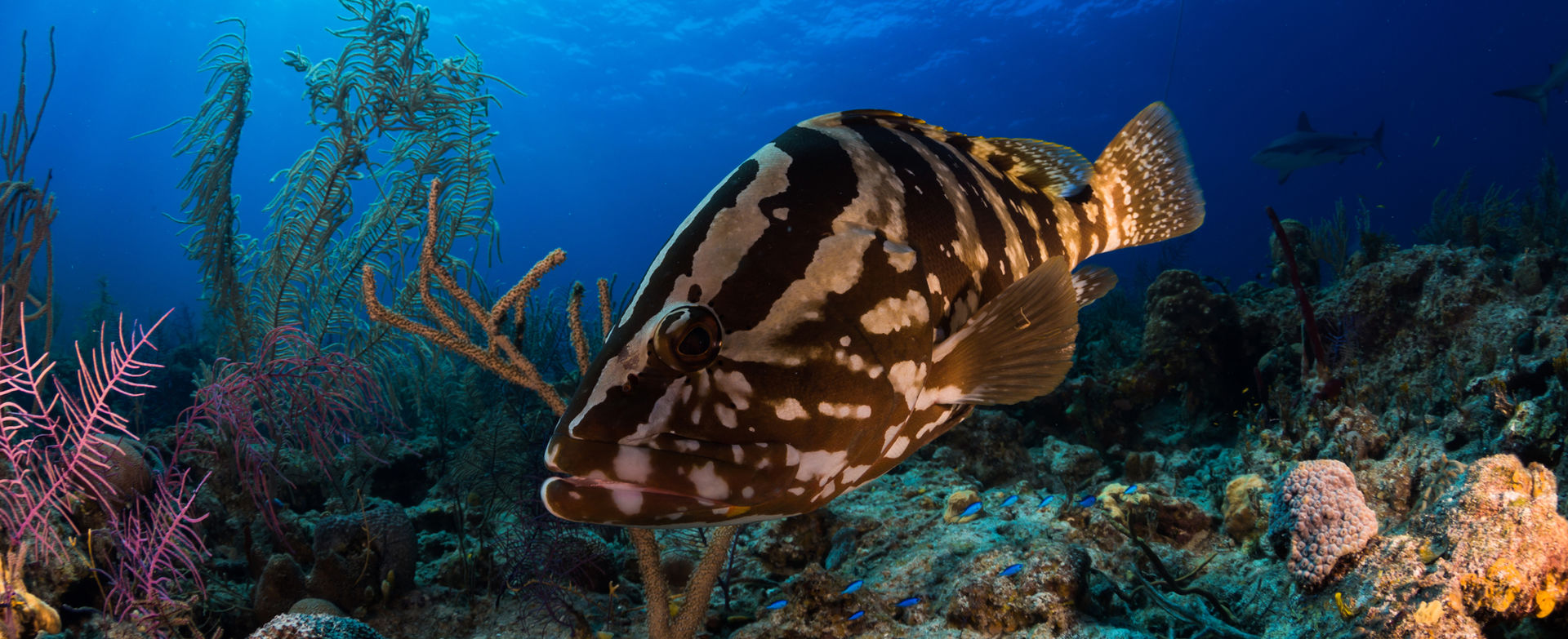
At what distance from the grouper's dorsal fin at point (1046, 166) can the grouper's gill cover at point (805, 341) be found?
20.7 inches

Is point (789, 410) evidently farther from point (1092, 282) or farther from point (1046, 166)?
point (1046, 166)

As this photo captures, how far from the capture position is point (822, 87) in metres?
56.2

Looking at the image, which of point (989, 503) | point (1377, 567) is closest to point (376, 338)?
point (989, 503)

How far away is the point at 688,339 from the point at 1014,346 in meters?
0.77

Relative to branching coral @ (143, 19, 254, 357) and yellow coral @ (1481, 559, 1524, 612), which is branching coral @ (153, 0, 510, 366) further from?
yellow coral @ (1481, 559, 1524, 612)

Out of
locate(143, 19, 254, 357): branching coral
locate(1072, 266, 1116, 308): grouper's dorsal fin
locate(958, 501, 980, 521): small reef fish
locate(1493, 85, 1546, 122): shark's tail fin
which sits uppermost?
locate(1493, 85, 1546, 122): shark's tail fin

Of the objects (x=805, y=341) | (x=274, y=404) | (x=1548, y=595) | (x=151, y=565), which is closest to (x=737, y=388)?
(x=805, y=341)

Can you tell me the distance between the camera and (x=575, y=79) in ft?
221

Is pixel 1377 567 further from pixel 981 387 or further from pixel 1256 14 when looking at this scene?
pixel 1256 14

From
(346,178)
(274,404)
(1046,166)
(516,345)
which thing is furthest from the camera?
(346,178)

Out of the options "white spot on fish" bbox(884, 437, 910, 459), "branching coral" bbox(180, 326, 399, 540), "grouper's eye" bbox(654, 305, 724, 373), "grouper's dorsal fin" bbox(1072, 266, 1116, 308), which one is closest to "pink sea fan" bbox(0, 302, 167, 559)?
"branching coral" bbox(180, 326, 399, 540)

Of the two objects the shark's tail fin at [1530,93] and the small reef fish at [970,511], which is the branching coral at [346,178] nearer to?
the small reef fish at [970,511]

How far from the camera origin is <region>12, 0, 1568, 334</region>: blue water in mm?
49469

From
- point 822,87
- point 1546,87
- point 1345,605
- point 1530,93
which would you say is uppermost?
point 822,87
